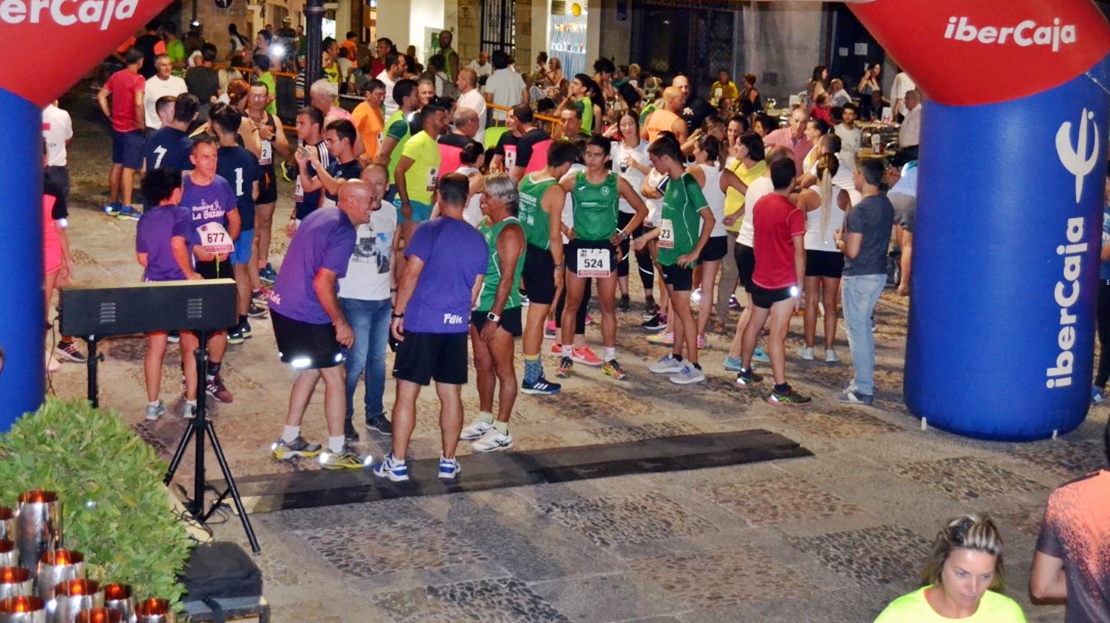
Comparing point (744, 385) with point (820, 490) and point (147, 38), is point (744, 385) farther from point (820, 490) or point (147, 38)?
point (147, 38)

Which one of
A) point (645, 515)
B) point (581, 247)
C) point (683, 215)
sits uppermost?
point (683, 215)

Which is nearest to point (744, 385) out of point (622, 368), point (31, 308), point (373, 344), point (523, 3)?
point (622, 368)

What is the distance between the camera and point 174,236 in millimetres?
9078

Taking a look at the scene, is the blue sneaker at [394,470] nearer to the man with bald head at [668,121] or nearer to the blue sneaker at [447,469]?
the blue sneaker at [447,469]

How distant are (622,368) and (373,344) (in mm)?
2659

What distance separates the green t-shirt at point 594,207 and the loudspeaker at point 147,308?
12.4 ft

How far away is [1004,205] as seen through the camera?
930 cm

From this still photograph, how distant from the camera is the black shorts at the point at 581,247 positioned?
35.5ft

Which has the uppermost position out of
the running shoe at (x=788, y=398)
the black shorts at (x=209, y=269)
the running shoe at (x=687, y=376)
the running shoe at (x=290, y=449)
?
the black shorts at (x=209, y=269)

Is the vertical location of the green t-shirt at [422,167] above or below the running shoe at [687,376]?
above

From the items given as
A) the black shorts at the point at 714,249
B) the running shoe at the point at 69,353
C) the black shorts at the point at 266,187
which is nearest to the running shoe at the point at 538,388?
the black shorts at the point at 714,249

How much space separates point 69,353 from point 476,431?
3.19m

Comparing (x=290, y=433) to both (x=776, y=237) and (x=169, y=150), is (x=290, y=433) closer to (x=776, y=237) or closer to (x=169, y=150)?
(x=776, y=237)

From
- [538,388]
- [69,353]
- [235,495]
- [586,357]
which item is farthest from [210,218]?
[235,495]
